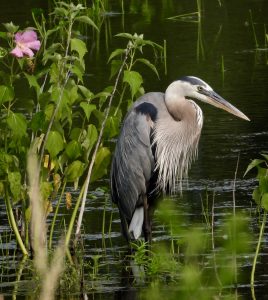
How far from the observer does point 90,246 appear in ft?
19.2

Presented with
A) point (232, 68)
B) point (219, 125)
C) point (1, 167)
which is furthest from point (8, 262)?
point (232, 68)

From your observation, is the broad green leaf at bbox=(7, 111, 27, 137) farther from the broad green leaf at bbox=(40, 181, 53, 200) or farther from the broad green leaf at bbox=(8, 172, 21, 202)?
the broad green leaf at bbox=(40, 181, 53, 200)

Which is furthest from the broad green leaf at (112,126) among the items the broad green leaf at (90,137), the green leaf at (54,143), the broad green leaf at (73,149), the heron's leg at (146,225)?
the heron's leg at (146,225)

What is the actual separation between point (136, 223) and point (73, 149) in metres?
1.01

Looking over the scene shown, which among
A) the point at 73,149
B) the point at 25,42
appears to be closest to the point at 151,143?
the point at 73,149

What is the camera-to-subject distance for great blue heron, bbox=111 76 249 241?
614 cm

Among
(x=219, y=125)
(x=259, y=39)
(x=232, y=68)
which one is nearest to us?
(x=219, y=125)

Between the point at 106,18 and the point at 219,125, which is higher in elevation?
the point at 106,18

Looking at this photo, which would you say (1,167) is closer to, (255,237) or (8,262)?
(8,262)

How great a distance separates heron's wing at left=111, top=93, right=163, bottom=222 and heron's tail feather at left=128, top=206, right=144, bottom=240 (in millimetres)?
43

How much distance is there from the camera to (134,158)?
6219 millimetres

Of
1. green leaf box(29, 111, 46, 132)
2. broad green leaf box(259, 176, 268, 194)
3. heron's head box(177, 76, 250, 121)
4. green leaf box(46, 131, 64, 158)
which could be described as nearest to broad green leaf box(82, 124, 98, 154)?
green leaf box(46, 131, 64, 158)

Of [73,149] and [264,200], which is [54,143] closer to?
[73,149]

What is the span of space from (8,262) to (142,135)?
1.23m
